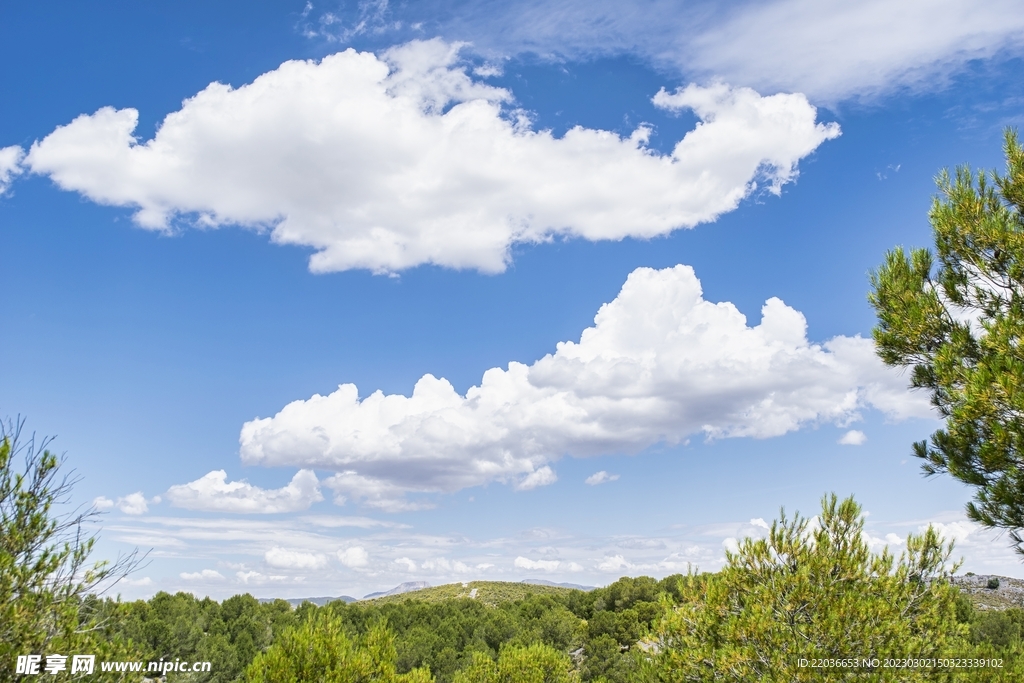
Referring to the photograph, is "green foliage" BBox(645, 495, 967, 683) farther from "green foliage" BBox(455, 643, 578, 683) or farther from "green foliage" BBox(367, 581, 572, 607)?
"green foliage" BBox(367, 581, 572, 607)

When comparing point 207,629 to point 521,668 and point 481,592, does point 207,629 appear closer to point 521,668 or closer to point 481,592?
point 521,668

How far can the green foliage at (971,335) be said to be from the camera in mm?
9398

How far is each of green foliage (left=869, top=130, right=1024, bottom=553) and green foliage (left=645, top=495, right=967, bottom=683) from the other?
2.08 meters

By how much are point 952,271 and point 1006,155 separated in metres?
2.27

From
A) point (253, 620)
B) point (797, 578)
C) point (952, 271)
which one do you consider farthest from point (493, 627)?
point (952, 271)

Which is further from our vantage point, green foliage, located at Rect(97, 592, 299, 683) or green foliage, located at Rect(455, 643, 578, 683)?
green foliage, located at Rect(97, 592, 299, 683)

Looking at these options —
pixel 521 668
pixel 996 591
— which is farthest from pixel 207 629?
pixel 996 591

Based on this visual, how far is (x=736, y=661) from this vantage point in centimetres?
1069

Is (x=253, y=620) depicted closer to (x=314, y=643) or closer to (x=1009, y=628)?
(x=314, y=643)

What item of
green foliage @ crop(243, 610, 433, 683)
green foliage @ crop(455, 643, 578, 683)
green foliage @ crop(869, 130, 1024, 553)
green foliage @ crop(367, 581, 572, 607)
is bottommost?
green foliage @ crop(367, 581, 572, 607)

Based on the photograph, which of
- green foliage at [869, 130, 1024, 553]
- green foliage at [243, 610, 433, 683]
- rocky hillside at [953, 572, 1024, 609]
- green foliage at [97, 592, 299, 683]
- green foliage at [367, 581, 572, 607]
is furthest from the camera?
green foliage at [367, 581, 572, 607]

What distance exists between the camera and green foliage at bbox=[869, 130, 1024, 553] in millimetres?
9398

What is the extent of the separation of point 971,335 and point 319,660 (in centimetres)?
1862

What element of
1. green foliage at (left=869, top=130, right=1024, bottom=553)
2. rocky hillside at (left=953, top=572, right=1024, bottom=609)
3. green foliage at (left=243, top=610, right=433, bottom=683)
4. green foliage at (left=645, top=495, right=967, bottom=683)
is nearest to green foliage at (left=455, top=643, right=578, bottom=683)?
green foliage at (left=243, top=610, right=433, bottom=683)
